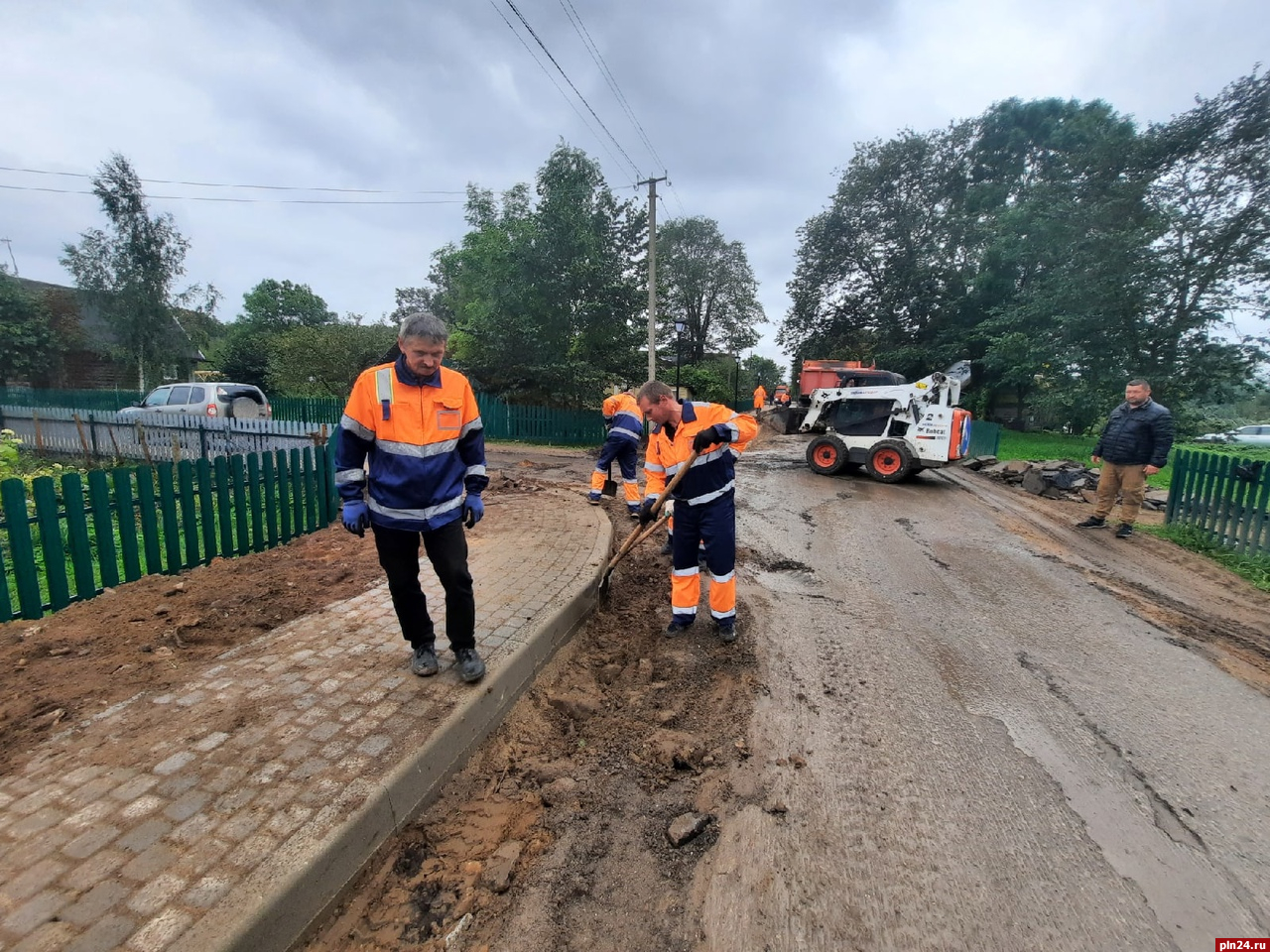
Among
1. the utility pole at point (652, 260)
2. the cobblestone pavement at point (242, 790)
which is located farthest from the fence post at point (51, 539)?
the utility pole at point (652, 260)

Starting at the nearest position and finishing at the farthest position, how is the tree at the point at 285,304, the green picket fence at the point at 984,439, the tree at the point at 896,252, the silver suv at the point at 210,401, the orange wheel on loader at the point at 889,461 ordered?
the orange wheel on loader at the point at 889,461, the silver suv at the point at 210,401, the green picket fence at the point at 984,439, the tree at the point at 896,252, the tree at the point at 285,304

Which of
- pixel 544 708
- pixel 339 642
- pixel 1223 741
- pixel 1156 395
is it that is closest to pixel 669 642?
Answer: pixel 544 708

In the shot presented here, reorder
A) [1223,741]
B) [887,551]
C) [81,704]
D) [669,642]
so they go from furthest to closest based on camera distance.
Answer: [887,551], [669,642], [1223,741], [81,704]

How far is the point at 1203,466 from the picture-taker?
6.90 meters

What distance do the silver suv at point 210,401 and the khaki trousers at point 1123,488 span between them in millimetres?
15782

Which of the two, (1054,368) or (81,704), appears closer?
(81,704)

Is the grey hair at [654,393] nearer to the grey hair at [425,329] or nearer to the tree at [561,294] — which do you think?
the grey hair at [425,329]

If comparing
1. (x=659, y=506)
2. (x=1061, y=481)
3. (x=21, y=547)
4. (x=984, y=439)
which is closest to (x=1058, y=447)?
(x=984, y=439)

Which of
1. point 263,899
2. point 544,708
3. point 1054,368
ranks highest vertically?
point 1054,368

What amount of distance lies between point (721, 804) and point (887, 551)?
4538mm

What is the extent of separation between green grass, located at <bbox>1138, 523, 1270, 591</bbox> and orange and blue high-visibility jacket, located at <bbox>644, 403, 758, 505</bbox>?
5.45 m

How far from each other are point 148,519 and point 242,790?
3.20 metres

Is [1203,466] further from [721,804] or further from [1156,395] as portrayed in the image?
[1156,395]

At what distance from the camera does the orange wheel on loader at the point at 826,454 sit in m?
11.5
